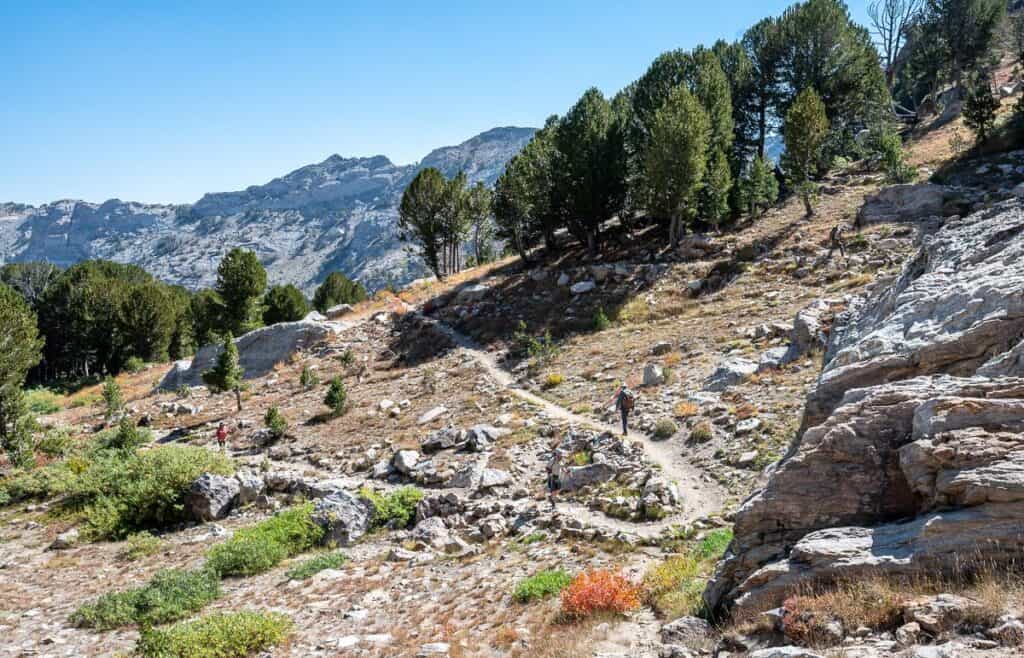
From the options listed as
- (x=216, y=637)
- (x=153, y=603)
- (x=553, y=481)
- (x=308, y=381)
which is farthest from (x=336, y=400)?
(x=216, y=637)

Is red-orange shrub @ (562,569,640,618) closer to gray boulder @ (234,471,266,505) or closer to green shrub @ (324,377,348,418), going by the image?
gray boulder @ (234,471,266,505)

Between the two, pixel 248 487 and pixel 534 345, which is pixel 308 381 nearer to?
pixel 534 345

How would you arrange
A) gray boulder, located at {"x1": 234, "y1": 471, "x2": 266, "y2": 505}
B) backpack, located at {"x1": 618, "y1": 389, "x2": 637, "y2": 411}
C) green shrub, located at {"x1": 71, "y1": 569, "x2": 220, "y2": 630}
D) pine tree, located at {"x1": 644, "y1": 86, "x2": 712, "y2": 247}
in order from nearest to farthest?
green shrub, located at {"x1": 71, "y1": 569, "x2": 220, "y2": 630}
backpack, located at {"x1": 618, "y1": 389, "x2": 637, "y2": 411}
gray boulder, located at {"x1": 234, "y1": 471, "x2": 266, "y2": 505}
pine tree, located at {"x1": 644, "y1": 86, "x2": 712, "y2": 247}

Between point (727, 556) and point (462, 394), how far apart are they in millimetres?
22946

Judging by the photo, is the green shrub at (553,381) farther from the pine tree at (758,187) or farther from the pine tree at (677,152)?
the pine tree at (758,187)

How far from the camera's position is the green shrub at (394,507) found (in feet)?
61.8

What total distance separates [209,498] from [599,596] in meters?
16.4

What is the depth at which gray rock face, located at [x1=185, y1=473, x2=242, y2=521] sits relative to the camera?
21.1 meters

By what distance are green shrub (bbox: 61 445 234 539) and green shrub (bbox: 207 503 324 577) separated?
13.4 ft

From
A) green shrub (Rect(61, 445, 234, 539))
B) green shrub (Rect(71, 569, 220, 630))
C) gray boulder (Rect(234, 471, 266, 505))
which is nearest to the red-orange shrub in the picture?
green shrub (Rect(71, 569, 220, 630))

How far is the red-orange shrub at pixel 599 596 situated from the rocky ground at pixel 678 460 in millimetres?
248

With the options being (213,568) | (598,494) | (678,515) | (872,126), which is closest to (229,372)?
(213,568)

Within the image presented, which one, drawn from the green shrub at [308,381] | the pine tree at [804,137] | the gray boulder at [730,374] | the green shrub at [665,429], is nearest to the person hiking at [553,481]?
the green shrub at [665,429]

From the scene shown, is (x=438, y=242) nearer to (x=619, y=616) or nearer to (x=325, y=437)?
(x=325, y=437)
